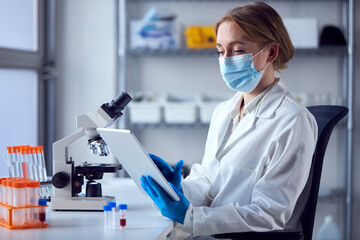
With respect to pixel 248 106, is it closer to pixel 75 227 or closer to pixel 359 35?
pixel 75 227

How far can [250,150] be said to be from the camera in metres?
1.58

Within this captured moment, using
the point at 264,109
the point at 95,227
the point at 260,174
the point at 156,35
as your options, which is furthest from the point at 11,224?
the point at 156,35

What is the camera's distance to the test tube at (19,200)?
1.32 m

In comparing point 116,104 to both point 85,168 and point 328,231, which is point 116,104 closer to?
point 85,168

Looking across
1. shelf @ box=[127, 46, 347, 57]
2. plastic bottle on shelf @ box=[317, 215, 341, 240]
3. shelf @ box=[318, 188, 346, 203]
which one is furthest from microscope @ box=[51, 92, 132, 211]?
plastic bottle on shelf @ box=[317, 215, 341, 240]

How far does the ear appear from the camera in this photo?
1.70 meters

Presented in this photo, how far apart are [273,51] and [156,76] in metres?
1.83

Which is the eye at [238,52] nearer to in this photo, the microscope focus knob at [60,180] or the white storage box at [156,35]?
the microscope focus knob at [60,180]

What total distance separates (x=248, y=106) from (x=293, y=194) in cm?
38

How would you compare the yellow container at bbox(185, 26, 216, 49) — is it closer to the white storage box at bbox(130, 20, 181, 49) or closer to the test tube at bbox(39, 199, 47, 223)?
the white storage box at bbox(130, 20, 181, 49)

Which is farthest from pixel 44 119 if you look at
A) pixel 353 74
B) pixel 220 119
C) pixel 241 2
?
pixel 353 74

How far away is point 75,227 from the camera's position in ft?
4.38

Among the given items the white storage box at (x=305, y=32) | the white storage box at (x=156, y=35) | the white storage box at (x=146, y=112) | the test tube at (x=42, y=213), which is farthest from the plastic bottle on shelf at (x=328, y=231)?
the test tube at (x=42, y=213)

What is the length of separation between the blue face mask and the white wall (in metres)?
1.71
